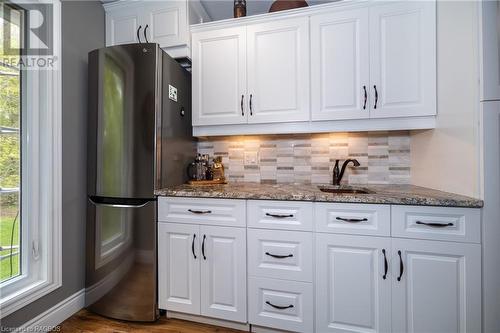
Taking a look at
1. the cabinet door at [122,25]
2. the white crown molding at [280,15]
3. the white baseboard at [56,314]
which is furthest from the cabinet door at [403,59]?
the white baseboard at [56,314]

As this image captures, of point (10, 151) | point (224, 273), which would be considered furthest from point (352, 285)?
point (10, 151)

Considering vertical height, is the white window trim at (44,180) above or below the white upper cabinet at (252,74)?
below

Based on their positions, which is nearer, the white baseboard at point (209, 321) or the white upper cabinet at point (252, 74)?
the white baseboard at point (209, 321)

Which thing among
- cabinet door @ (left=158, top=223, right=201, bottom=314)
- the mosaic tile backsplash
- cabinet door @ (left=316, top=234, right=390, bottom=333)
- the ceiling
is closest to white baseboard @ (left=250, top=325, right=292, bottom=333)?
cabinet door @ (left=316, top=234, right=390, bottom=333)

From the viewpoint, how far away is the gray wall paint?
1666mm

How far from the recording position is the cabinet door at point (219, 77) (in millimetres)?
1871

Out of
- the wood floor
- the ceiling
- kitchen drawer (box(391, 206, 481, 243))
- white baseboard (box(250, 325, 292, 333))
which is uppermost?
the ceiling

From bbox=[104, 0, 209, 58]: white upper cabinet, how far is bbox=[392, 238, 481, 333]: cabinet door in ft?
6.96

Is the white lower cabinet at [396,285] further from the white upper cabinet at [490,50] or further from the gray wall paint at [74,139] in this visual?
the gray wall paint at [74,139]

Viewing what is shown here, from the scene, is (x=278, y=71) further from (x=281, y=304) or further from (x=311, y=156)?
(x=281, y=304)

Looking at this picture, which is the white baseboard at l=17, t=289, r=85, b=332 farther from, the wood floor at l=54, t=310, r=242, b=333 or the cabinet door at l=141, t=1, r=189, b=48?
the cabinet door at l=141, t=1, r=189, b=48

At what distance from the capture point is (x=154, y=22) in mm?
1947

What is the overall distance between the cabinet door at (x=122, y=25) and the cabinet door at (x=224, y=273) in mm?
1729

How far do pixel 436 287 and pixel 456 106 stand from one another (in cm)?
102
